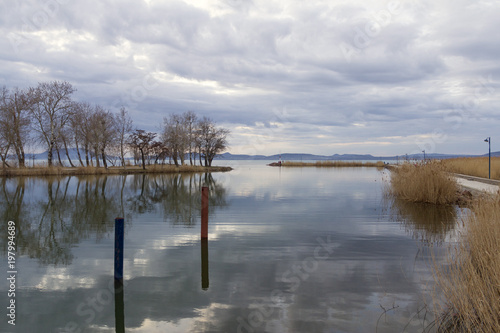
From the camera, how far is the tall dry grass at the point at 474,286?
421 cm

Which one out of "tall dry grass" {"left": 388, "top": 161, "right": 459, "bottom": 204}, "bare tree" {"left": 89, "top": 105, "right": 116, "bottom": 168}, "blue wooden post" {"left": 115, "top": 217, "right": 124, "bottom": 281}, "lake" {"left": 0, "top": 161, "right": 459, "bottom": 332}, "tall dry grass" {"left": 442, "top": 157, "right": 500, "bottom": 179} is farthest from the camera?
"bare tree" {"left": 89, "top": 105, "right": 116, "bottom": 168}

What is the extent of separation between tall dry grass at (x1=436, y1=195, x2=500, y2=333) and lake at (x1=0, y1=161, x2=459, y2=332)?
0.40 meters

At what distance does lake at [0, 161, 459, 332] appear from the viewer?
5625mm

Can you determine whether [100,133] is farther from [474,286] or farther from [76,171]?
[474,286]

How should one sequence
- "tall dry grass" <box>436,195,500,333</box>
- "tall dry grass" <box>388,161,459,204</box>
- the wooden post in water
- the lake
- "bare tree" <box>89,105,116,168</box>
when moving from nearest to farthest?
"tall dry grass" <box>436,195,500,333</box> < the lake < the wooden post in water < "tall dry grass" <box>388,161,459,204</box> < "bare tree" <box>89,105,116,168</box>

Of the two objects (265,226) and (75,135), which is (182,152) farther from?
(265,226)

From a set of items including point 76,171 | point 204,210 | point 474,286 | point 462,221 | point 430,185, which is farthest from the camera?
point 76,171

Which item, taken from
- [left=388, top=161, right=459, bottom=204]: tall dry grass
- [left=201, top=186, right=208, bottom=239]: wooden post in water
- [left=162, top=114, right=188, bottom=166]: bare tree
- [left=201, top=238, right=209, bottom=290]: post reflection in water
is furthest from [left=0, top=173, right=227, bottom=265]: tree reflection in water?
[left=162, top=114, right=188, bottom=166]: bare tree

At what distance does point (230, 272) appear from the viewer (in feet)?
25.5

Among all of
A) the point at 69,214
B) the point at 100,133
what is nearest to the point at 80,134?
the point at 100,133

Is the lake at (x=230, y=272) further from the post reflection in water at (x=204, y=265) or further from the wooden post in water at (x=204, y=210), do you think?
the wooden post in water at (x=204, y=210)

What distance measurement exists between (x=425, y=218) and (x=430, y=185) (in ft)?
13.2

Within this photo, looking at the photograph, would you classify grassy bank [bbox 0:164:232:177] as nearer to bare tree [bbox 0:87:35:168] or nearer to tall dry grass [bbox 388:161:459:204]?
bare tree [bbox 0:87:35:168]

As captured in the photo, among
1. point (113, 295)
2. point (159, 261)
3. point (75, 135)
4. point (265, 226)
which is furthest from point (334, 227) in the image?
point (75, 135)
